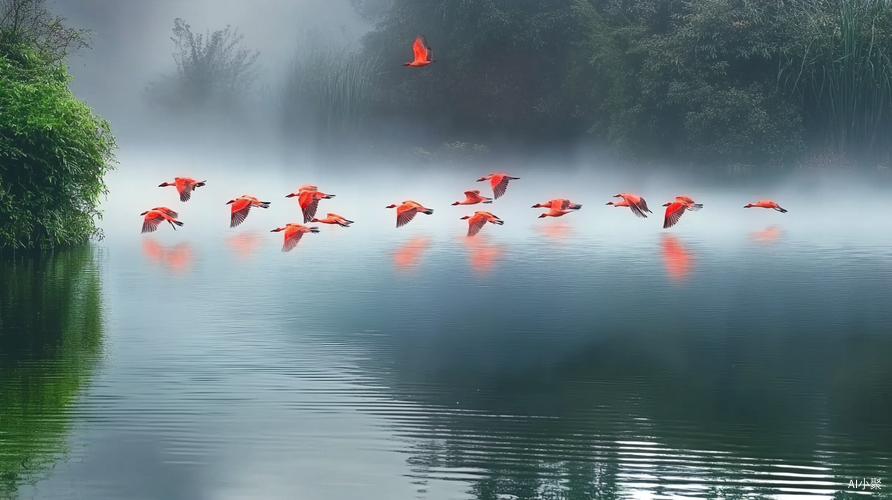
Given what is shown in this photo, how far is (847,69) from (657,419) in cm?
2690

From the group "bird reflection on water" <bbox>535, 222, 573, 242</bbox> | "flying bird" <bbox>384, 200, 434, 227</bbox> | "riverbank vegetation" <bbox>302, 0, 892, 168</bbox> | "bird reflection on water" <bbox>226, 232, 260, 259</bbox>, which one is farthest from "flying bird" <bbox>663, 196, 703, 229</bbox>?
"riverbank vegetation" <bbox>302, 0, 892, 168</bbox>

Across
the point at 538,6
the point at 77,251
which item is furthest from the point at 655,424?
the point at 538,6

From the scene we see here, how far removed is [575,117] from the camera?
4312cm

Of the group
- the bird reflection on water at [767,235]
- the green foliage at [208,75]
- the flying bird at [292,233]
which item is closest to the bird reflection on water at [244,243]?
the flying bird at [292,233]

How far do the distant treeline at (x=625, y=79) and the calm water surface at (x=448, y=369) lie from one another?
15.6m

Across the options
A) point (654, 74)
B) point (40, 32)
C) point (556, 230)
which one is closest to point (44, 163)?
point (40, 32)

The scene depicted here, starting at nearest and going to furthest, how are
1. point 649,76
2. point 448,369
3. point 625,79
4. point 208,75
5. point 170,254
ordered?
point 448,369, point 170,254, point 649,76, point 625,79, point 208,75

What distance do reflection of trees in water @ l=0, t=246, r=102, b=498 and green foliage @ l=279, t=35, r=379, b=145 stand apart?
2666 cm

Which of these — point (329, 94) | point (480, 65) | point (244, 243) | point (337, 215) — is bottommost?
point (244, 243)

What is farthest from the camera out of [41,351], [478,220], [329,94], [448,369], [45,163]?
[329,94]

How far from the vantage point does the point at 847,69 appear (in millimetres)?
32219

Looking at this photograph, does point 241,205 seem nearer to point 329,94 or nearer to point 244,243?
point 244,243

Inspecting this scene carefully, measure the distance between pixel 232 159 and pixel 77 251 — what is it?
94.4 feet

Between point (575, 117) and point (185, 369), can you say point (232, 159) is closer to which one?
point (575, 117)
